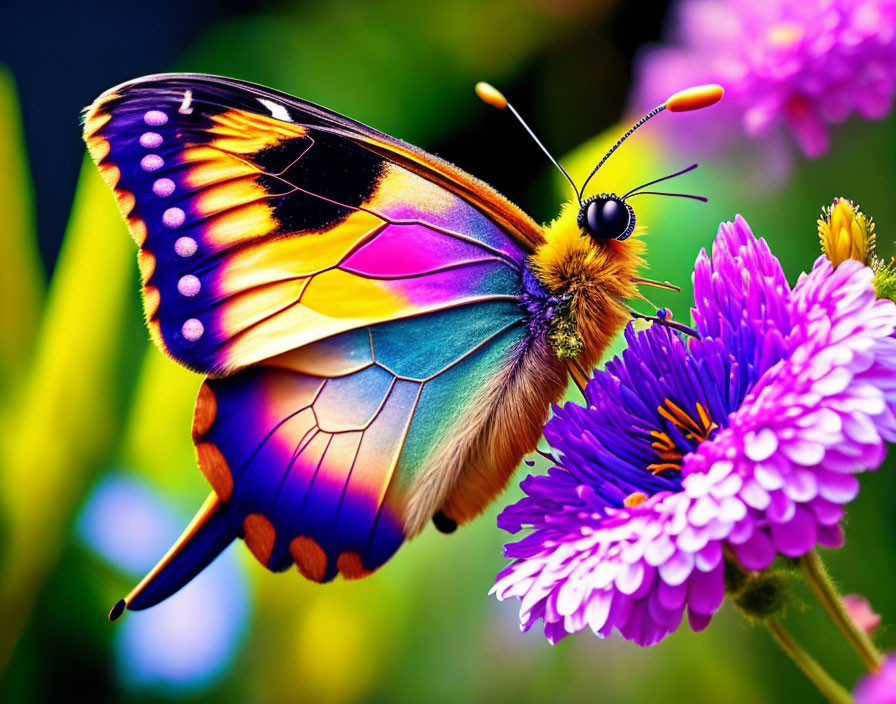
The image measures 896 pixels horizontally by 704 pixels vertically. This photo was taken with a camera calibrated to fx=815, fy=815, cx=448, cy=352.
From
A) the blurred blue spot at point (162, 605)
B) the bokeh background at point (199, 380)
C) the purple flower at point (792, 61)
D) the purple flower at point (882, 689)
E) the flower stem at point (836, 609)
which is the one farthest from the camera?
the blurred blue spot at point (162, 605)

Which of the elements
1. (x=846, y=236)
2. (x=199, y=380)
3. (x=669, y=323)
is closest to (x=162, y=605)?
(x=199, y=380)

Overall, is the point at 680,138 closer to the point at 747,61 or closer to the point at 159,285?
the point at 747,61

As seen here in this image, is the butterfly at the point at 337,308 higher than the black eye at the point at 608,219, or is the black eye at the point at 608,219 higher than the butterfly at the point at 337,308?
the black eye at the point at 608,219

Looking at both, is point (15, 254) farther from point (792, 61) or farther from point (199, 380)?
point (792, 61)

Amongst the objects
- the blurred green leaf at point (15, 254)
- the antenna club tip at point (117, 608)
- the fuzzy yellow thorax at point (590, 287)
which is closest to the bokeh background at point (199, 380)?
the blurred green leaf at point (15, 254)

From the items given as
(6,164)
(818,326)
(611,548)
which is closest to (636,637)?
(611,548)

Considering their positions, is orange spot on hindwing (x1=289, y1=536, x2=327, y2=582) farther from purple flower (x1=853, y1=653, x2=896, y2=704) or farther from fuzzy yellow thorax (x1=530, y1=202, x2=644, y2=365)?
purple flower (x1=853, y1=653, x2=896, y2=704)

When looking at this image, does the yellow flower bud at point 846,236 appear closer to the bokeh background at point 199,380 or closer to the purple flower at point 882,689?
the purple flower at point 882,689
